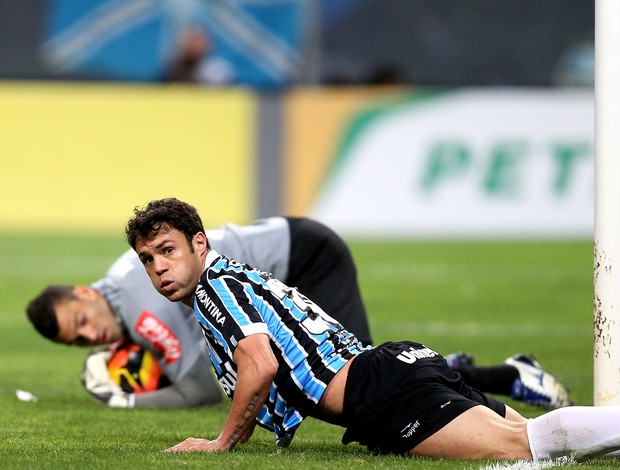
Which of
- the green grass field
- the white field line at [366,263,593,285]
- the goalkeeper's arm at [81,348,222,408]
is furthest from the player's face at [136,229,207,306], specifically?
the white field line at [366,263,593,285]

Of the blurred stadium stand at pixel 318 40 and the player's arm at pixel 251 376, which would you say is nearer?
the player's arm at pixel 251 376

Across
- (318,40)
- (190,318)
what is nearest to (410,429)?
(190,318)

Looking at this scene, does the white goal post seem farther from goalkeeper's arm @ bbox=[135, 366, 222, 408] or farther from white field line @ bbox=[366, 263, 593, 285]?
white field line @ bbox=[366, 263, 593, 285]

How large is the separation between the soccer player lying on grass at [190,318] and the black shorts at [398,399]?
180cm

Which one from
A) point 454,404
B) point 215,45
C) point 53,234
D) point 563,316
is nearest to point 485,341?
point 563,316


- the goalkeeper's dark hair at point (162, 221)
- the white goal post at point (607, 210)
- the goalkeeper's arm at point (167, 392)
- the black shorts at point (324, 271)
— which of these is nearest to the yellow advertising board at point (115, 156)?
the black shorts at point (324, 271)

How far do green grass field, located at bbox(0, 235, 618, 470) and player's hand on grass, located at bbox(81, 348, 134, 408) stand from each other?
0.12 meters

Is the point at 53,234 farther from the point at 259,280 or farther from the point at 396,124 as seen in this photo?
the point at 259,280

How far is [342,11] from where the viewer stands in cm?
2077

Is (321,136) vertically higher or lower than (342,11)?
lower

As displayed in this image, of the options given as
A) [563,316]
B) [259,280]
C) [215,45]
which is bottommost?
[563,316]

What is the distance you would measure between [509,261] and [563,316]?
428cm

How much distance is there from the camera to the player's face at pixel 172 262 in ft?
17.7

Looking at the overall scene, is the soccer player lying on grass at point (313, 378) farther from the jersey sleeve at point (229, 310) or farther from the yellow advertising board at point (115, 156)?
the yellow advertising board at point (115, 156)
